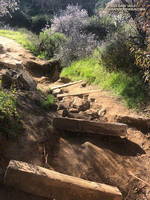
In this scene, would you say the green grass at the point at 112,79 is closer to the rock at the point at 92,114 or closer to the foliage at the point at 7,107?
the rock at the point at 92,114

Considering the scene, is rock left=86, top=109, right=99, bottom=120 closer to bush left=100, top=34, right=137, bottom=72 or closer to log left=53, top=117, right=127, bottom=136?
log left=53, top=117, right=127, bottom=136

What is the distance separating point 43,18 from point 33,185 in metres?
28.9

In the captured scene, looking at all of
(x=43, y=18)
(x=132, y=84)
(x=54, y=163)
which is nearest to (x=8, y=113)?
(x=54, y=163)

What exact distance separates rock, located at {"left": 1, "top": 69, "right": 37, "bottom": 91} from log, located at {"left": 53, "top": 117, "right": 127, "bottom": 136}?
1.35 metres

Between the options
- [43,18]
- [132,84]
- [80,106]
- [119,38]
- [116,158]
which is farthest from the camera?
[43,18]

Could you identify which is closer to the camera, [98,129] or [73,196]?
[73,196]

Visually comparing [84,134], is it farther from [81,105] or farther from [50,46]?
[50,46]

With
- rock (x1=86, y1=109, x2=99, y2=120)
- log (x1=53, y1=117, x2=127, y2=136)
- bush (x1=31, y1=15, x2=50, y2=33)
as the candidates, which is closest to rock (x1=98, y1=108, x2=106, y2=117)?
rock (x1=86, y1=109, x2=99, y2=120)

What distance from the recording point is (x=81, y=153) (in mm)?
4266

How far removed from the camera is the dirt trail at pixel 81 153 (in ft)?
12.7

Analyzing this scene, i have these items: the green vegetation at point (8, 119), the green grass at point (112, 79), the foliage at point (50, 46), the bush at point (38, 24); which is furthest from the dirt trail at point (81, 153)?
the bush at point (38, 24)

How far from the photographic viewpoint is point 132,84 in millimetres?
7242

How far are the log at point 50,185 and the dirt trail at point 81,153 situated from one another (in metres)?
0.13

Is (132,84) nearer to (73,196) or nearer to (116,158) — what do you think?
(116,158)
